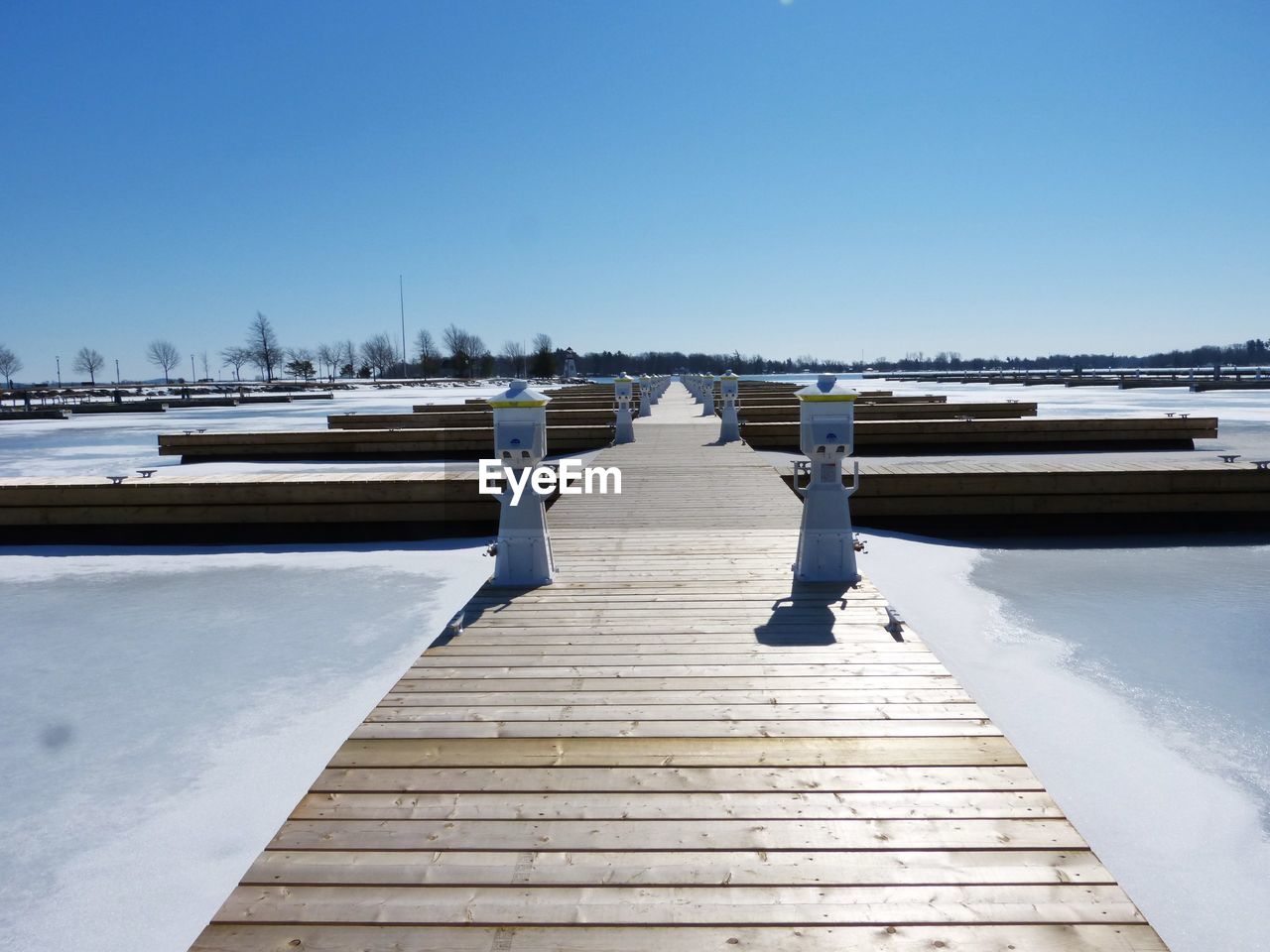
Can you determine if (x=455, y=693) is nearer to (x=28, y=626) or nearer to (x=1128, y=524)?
(x=28, y=626)

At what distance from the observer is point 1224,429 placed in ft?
65.0

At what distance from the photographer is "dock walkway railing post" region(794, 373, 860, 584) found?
5.21 metres

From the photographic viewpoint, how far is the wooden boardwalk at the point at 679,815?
2.19 m

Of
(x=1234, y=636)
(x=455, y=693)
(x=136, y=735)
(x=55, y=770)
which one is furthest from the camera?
(x=1234, y=636)

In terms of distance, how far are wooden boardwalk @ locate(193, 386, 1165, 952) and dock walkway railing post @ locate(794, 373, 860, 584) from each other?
0.86 metres

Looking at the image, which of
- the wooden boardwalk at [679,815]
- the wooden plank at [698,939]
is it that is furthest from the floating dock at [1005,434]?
the wooden plank at [698,939]

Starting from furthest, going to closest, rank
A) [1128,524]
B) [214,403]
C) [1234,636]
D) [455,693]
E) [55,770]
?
1. [214,403]
2. [1128,524]
3. [1234,636]
4. [55,770]
5. [455,693]

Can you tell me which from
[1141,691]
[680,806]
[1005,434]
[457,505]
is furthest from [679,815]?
[1005,434]

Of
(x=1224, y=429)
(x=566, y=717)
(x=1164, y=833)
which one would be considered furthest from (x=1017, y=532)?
(x=1224, y=429)

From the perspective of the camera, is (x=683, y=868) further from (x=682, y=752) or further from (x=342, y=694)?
(x=342, y=694)

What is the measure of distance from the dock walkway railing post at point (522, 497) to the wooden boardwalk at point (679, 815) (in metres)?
0.94

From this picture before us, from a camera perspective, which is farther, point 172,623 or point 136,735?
point 172,623

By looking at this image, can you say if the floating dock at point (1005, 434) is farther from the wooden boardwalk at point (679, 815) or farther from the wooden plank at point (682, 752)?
the wooden plank at point (682, 752)

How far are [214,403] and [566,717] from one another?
52.4m
